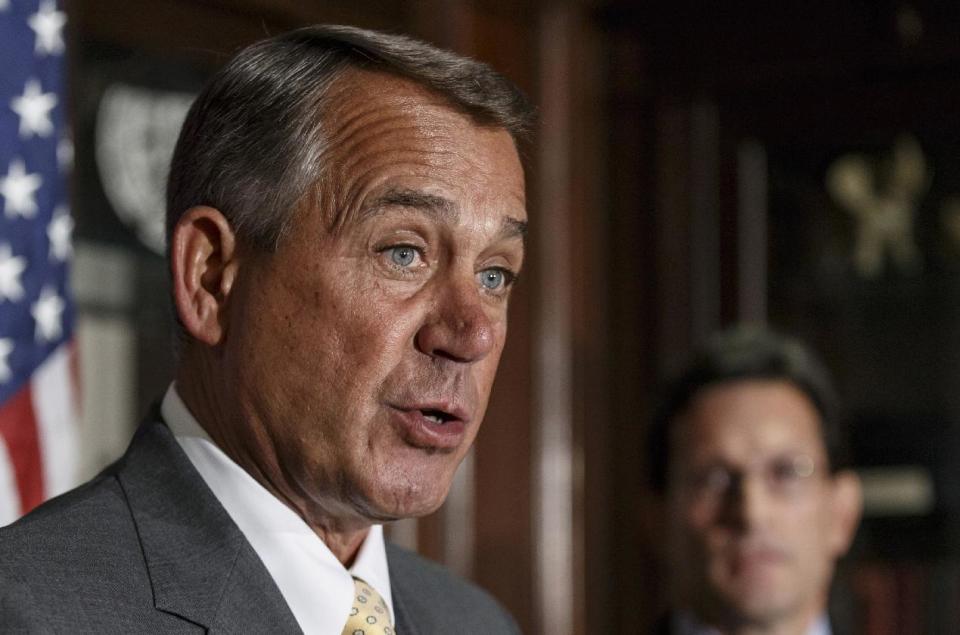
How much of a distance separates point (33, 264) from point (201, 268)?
84 centimetres

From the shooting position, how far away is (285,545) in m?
1.56

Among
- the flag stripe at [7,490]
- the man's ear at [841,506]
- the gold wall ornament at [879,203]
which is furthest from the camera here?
the gold wall ornament at [879,203]

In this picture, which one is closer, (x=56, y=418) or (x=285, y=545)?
(x=285, y=545)

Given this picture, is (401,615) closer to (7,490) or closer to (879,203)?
(7,490)

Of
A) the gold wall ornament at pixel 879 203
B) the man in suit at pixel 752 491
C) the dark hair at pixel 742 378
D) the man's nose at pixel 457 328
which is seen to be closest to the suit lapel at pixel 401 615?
the man's nose at pixel 457 328

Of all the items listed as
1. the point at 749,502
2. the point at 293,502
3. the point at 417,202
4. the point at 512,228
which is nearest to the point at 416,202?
A: the point at 417,202

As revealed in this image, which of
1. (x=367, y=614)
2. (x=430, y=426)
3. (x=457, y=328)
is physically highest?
(x=457, y=328)

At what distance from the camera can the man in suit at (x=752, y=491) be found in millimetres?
2857

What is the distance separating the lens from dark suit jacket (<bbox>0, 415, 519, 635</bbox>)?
4.54ft

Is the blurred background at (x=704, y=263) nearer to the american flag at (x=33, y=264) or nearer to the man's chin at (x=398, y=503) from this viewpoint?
the american flag at (x=33, y=264)

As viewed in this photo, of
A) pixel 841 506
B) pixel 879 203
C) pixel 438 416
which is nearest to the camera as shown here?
pixel 438 416

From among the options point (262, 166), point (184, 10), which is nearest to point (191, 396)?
point (262, 166)

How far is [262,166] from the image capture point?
5.19 ft

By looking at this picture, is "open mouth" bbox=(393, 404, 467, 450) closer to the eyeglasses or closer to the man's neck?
the man's neck
